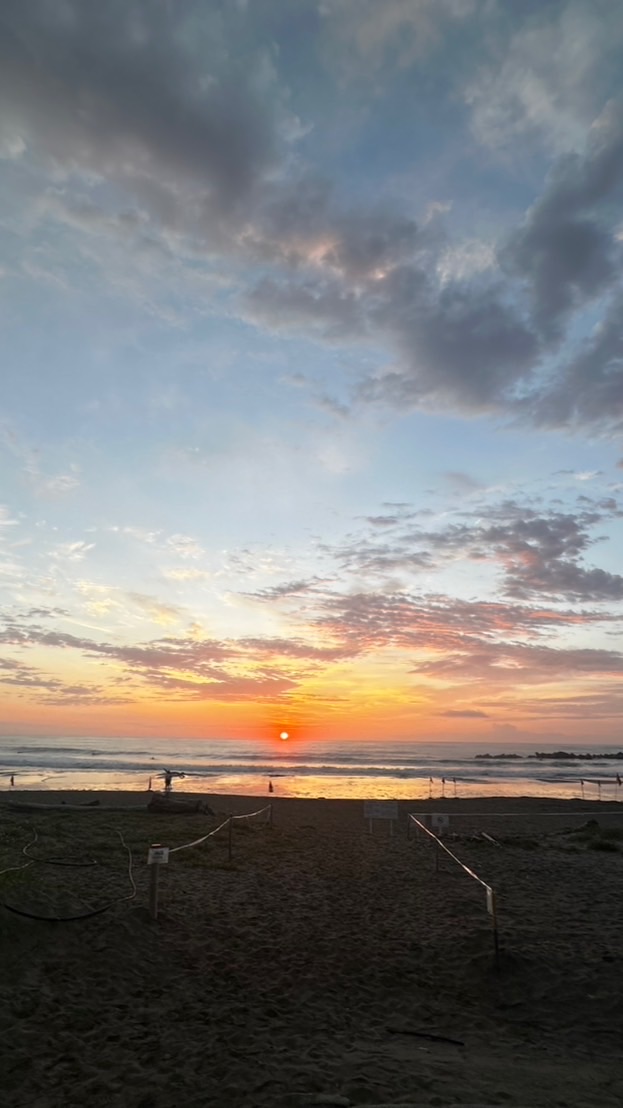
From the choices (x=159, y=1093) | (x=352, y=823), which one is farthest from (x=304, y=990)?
(x=352, y=823)

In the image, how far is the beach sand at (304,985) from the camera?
6.10 metres

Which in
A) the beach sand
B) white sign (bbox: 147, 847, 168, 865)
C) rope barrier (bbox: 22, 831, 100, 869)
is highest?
white sign (bbox: 147, 847, 168, 865)

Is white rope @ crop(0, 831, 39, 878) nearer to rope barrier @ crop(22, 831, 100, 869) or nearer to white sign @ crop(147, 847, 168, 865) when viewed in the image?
rope barrier @ crop(22, 831, 100, 869)

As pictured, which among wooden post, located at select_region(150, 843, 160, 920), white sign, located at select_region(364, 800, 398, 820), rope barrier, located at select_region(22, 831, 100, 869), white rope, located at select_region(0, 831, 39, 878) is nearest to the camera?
wooden post, located at select_region(150, 843, 160, 920)

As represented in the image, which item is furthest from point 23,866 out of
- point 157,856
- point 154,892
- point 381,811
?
point 381,811

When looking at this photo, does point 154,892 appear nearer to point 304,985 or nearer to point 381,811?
point 304,985

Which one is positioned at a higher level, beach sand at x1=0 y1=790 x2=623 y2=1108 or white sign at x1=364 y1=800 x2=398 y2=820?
white sign at x1=364 y1=800 x2=398 y2=820

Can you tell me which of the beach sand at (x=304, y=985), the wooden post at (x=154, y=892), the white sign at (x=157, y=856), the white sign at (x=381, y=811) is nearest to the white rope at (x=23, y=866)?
the beach sand at (x=304, y=985)

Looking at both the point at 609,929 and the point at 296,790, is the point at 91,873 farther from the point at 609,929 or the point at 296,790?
the point at 296,790

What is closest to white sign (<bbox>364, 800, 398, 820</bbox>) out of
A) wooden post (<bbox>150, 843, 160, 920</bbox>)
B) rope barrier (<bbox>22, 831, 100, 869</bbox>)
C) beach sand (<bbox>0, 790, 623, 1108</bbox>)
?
beach sand (<bbox>0, 790, 623, 1108</bbox>)

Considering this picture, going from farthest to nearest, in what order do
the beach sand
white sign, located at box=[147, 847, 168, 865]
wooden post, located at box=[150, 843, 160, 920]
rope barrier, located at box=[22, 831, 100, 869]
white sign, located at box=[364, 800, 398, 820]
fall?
1. white sign, located at box=[364, 800, 398, 820]
2. rope barrier, located at box=[22, 831, 100, 869]
3. wooden post, located at box=[150, 843, 160, 920]
4. white sign, located at box=[147, 847, 168, 865]
5. the beach sand

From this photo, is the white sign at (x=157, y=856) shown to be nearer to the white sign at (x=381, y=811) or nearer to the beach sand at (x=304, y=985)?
the beach sand at (x=304, y=985)

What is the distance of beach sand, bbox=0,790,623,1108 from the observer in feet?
20.0

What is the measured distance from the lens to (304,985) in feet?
28.7
